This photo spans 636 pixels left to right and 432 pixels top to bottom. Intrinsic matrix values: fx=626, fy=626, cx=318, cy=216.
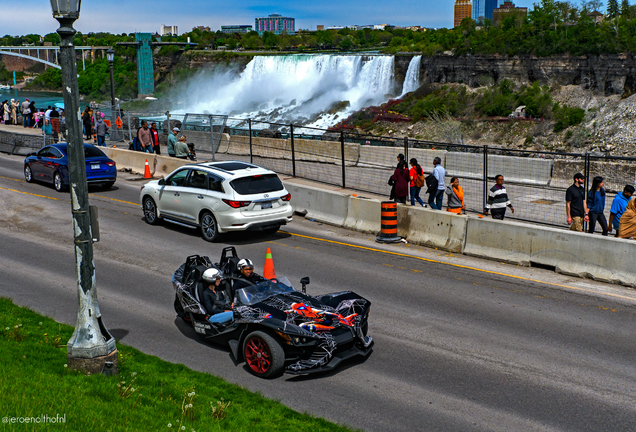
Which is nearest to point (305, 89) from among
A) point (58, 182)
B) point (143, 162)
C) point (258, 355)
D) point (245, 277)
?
point (143, 162)

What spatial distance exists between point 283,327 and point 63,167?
16016 millimetres

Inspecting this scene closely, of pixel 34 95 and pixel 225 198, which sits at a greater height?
pixel 34 95

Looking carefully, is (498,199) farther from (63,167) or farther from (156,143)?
(156,143)

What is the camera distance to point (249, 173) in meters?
15.5

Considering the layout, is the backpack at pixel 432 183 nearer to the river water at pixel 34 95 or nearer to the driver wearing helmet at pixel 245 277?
the driver wearing helmet at pixel 245 277

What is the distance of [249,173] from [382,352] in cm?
755

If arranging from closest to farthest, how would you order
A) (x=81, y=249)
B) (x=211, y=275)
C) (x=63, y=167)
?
(x=81, y=249) → (x=211, y=275) → (x=63, y=167)

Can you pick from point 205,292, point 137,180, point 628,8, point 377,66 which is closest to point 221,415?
point 205,292

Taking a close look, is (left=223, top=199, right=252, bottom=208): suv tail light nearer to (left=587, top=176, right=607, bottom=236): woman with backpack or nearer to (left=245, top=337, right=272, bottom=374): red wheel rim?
(left=245, top=337, right=272, bottom=374): red wheel rim

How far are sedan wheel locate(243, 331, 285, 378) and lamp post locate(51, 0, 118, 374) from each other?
1.75 metres

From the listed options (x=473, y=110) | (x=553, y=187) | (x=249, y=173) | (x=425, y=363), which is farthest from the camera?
(x=473, y=110)

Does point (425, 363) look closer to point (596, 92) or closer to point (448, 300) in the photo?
point (448, 300)

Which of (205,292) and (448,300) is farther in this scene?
(448,300)

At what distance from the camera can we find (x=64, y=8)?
686 centimetres
